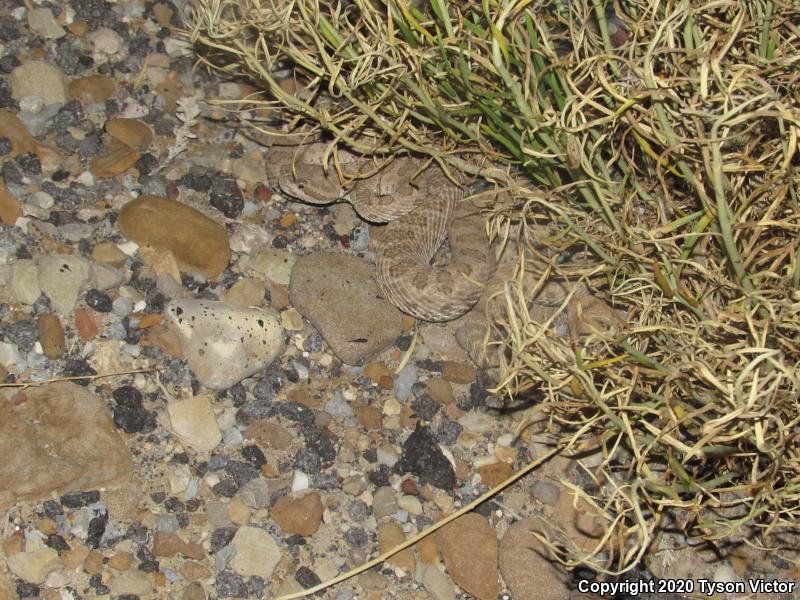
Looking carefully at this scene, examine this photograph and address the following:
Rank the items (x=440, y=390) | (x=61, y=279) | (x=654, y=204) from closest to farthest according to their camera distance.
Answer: (x=654, y=204) < (x=61, y=279) < (x=440, y=390)

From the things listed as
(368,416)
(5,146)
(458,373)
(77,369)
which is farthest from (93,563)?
(5,146)

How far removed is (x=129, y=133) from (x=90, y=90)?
1.12 feet

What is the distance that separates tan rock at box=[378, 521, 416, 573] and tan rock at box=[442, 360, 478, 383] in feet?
2.51

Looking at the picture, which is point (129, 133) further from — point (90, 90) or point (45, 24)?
point (45, 24)

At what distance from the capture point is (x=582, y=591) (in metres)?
3.43

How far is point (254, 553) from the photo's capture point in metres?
3.37

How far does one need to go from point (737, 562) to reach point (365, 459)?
1654 millimetres

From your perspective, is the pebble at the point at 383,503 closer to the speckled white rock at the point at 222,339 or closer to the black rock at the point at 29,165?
the speckled white rock at the point at 222,339

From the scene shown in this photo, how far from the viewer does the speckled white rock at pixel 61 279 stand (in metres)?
3.76

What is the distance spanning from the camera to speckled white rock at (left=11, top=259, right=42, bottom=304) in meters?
3.73

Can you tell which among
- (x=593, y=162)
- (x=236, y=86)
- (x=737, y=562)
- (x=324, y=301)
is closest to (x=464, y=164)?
(x=593, y=162)

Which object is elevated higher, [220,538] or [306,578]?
[220,538]

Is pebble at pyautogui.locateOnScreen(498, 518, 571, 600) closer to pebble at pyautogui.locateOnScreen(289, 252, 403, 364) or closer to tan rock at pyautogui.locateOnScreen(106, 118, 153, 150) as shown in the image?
pebble at pyautogui.locateOnScreen(289, 252, 403, 364)

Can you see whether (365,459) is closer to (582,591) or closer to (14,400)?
(582,591)
